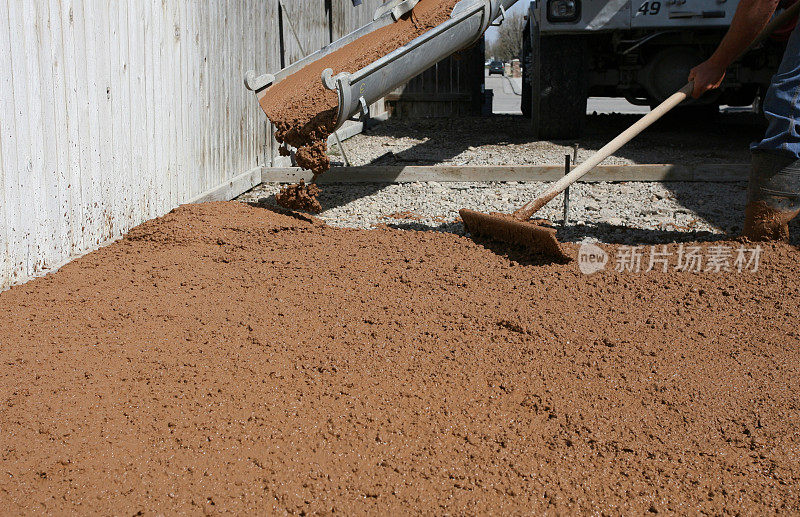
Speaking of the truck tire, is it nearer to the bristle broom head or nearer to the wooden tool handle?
the wooden tool handle

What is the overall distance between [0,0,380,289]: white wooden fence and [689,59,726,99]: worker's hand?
3.46m

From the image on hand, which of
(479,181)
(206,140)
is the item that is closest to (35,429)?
(206,140)

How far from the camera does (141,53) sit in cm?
485

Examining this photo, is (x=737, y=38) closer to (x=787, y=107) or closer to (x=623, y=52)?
(x=787, y=107)

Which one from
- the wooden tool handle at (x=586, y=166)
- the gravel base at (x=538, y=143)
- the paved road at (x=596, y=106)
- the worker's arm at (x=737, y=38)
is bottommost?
the paved road at (x=596, y=106)

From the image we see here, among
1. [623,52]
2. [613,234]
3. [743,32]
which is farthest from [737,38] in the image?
[623,52]

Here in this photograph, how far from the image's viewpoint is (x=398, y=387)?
2838 millimetres

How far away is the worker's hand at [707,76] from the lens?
4859 mm

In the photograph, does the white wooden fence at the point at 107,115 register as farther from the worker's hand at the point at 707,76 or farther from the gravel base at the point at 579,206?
the worker's hand at the point at 707,76

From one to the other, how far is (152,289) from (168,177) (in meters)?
1.59

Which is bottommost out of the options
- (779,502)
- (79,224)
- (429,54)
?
(779,502)

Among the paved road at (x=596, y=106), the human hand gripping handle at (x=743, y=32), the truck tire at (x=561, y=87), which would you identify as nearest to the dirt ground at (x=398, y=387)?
the human hand gripping handle at (x=743, y=32)

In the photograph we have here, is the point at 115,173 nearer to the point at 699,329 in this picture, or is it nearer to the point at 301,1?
the point at 699,329

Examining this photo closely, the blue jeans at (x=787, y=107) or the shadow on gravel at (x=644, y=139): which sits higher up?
the blue jeans at (x=787, y=107)
